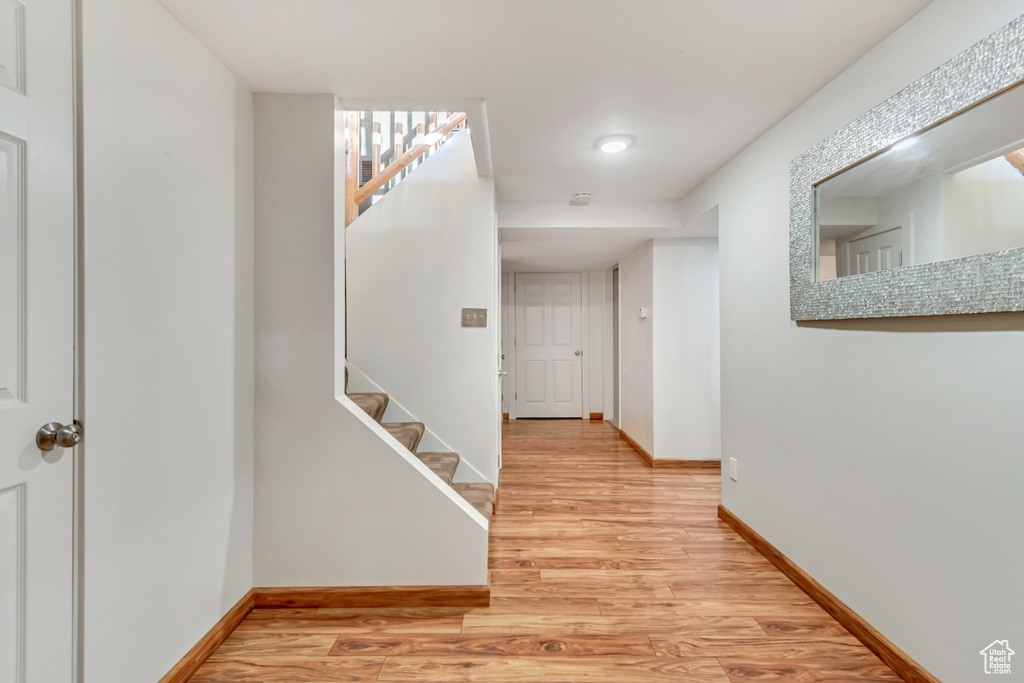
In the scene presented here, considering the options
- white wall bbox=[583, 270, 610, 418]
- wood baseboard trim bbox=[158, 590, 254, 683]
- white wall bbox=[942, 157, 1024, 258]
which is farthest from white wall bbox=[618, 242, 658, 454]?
wood baseboard trim bbox=[158, 590, 254, 683]

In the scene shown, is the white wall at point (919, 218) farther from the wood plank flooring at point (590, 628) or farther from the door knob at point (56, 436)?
the door knob at point (56, 436)

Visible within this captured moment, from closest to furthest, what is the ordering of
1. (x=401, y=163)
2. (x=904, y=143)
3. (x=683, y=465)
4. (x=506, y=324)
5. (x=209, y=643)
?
1. (x=904, y=143)
2. (x=209, y=643)
3. (x=401, y=163)
4. (x=683, y=465)
5. (x=506, y=324)

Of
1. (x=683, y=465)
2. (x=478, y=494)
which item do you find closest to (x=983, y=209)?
(x=478, y=494)

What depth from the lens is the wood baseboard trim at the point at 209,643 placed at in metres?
1.51

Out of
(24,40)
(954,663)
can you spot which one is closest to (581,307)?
(954,663)

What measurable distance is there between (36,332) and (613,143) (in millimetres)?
2373

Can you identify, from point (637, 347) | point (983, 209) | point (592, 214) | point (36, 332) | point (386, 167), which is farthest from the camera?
point (637, 347)

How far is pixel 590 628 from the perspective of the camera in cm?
183

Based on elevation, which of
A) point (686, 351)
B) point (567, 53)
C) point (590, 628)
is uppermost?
point (567, 53)

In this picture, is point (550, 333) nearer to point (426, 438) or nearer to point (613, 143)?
point (426, 438)

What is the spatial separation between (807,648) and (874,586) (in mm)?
326

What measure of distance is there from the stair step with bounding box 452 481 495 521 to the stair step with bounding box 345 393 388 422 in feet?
1.99

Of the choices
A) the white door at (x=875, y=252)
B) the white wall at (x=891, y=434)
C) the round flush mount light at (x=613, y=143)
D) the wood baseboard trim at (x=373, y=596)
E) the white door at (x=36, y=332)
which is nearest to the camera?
the white door at (x=36, y=332)

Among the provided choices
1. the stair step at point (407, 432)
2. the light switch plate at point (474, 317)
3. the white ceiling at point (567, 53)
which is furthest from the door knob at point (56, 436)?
the light switch plate at point (474, 317)
